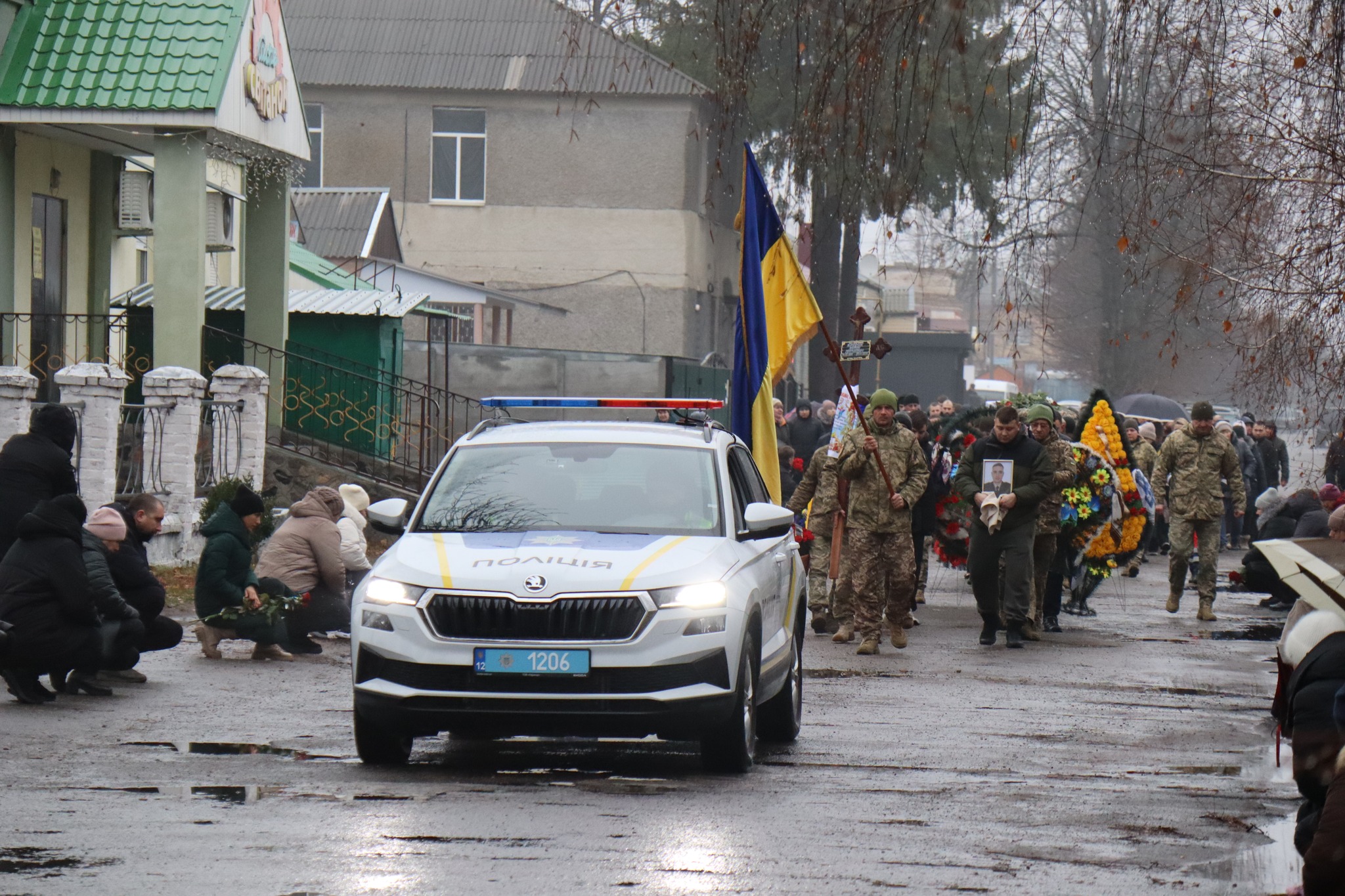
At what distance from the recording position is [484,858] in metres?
6.60

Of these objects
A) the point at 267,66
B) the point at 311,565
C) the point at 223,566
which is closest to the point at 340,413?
the point at 267,66

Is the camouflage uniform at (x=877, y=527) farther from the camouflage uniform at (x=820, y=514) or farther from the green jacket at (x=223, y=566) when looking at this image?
the green jacket at (x=223, y=566)

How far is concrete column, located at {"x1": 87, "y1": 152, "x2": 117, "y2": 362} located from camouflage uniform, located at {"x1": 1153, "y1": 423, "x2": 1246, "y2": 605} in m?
12.2

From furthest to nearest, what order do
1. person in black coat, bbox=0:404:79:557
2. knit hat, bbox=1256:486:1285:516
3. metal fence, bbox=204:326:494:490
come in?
metal fence, bbox=204:326:494:490
knit hat, bbox=1256:486:1285:516
person in black coat, bbox=0:404:79:557

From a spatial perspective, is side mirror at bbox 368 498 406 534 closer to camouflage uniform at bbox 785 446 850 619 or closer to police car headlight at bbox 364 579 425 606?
police car headlight at bbox 364 579 425 606

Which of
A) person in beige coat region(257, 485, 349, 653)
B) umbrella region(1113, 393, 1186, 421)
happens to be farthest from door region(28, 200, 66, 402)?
umbrella region(1113, 393, 1186, 421)

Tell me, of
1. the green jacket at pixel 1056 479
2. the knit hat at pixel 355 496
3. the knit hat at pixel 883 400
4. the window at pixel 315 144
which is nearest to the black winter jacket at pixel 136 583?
the knit hat at pixel 355 496

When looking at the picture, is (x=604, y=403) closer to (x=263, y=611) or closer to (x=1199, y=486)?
(x=263, y=611)

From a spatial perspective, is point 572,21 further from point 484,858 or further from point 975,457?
point 975,457

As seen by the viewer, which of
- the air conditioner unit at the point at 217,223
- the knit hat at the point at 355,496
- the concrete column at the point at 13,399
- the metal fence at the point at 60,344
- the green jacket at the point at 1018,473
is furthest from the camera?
the air conditioner unit at the point at 217,223

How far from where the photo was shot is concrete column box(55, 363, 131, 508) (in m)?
16.9

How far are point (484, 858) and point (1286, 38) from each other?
8.12 metres

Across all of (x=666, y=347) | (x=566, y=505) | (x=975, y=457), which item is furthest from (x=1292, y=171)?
(x=666, y=347)

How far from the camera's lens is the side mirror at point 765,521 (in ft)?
30.0
